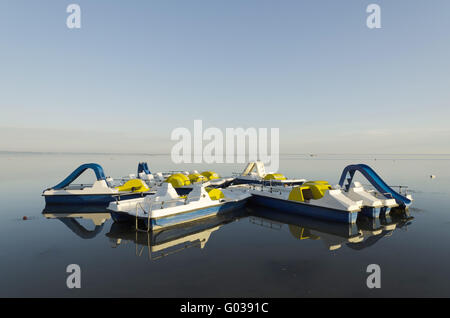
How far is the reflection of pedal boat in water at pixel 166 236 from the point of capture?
592 inches

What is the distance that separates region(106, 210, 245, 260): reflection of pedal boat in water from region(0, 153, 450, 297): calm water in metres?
0.08

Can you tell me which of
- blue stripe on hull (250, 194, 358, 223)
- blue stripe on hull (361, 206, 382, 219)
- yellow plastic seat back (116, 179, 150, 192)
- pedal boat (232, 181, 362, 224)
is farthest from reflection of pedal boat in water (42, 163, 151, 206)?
blue stripe on hull (361, 206, 382, 219)

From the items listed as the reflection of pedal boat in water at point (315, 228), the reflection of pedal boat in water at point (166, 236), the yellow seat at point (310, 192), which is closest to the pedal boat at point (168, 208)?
the reflection of pedal boat in water at point (166, 236)

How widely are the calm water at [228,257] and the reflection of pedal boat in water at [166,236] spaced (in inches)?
3.0

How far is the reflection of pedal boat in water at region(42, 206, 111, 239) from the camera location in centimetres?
1850

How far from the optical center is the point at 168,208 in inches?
766

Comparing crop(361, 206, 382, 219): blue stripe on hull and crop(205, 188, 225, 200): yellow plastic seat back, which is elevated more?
crop(205, 188, 225, 200): yellow plastic seat back

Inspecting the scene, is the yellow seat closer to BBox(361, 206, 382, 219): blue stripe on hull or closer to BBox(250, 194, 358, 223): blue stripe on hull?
BBox(250, 194, 358, 223): blue stripe on hull

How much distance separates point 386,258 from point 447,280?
2740 millimetres

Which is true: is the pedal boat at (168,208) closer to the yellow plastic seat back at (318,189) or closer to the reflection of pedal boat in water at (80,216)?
the reflection of pedal boat in water at (80,216)

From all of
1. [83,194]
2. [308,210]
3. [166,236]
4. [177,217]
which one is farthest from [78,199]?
[308,210]

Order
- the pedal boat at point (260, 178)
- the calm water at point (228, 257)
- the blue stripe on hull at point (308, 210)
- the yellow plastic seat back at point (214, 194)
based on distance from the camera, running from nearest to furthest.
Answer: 1. the calm water at point (228, 257)
2. the blue stripe on hull at point (308, 210)
3. the yellow plastic seat back at point (214, 194)
4. the pedal boat at point (260, 178)
